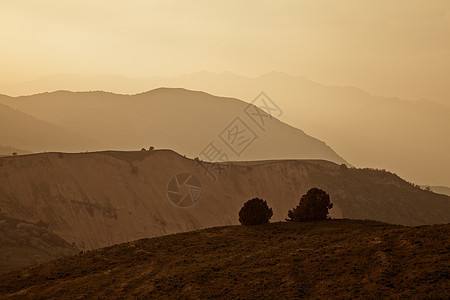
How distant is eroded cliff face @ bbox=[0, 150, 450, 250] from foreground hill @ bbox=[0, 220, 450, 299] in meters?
49.1

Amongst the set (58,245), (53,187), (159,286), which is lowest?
(159,286)

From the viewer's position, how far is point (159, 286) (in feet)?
94.8

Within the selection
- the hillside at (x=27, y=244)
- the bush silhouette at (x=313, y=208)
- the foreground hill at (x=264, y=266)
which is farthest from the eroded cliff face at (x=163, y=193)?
the bush silhouette at (x=313, y=208)

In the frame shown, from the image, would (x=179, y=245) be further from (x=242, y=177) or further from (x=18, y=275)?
(x=242, y=177)

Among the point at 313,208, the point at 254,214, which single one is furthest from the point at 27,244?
the point at 313,208

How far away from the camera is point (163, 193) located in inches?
4240

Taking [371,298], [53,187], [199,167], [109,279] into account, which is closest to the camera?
[371,298]

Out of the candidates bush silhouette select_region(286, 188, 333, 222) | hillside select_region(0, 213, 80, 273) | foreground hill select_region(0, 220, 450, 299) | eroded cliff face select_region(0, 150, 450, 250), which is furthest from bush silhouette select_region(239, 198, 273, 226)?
eroded cliff face select_region(0, 150, 450, 250)

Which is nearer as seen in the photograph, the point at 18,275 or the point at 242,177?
the point at 18,275

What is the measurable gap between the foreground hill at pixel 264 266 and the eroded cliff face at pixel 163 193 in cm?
4910

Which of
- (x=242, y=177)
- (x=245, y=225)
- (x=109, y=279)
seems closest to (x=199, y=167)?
(x=242, y=177)

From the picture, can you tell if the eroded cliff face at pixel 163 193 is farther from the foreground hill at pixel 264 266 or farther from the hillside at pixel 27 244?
the foreground hill at pixel 264 266

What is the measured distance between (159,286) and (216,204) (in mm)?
80600

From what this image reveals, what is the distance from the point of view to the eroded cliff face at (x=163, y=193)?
9100cm
